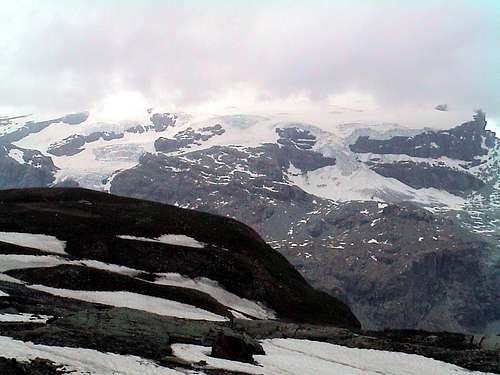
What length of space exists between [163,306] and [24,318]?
19760 mm

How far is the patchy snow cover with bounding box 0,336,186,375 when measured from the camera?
2209 centimetres

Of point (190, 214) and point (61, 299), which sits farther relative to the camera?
point (190, 214)

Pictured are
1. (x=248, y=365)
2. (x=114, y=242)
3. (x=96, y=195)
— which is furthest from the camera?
(x=96, y=195)

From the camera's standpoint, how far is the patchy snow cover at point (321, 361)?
2905cm

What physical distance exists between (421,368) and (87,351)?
2028cm

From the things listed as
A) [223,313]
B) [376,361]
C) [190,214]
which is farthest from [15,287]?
[190,214]

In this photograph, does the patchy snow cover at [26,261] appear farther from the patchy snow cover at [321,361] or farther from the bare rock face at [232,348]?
the bare rock face at [232,348]

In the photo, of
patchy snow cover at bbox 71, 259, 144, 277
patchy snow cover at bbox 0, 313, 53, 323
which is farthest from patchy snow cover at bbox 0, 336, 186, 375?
patchy snow cover at bbox 71, 259, 144, 277

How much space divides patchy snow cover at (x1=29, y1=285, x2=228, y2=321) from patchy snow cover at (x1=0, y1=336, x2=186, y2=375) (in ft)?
69.0

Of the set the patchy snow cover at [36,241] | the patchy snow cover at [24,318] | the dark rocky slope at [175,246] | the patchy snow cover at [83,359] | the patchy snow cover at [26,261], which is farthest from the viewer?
the dark rocky slope at [175,246]

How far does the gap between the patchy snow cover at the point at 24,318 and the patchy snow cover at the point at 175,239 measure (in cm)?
4038

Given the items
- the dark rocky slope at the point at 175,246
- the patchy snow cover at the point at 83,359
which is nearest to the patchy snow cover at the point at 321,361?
the patchy snow cover at the point at 83,359

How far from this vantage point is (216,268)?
70875mm

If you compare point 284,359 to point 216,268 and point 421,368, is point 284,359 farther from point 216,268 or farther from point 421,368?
point 216,268
